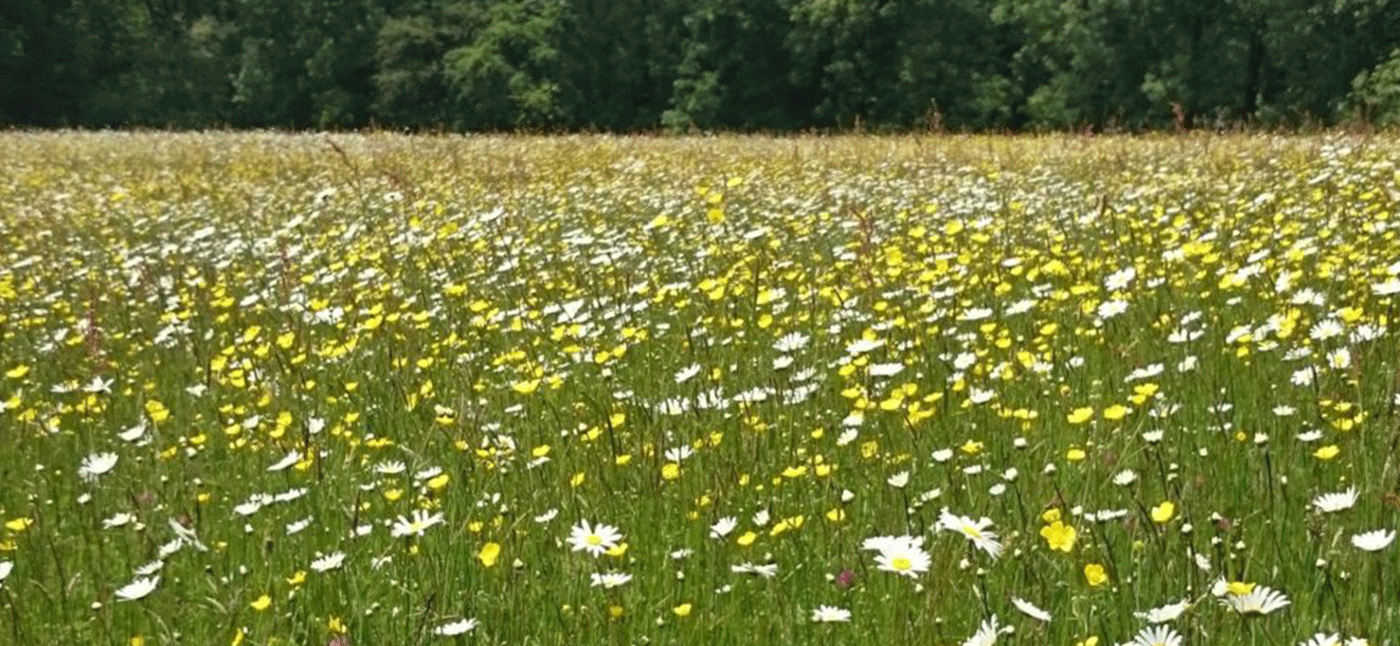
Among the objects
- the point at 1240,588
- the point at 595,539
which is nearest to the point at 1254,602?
the point at 1240,588

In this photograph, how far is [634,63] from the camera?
140 ft

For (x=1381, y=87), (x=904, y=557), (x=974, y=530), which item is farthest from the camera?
(x=1381, y=87)

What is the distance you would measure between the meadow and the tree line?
102ft

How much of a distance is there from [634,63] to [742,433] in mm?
40475

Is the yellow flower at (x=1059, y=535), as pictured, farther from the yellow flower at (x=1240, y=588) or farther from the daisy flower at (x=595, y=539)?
the daisy flower at (x=595, y=539)

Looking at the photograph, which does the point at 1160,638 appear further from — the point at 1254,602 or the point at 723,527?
the point at 723,527

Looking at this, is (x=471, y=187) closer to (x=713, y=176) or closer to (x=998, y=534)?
(x=713, y=176)

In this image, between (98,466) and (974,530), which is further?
(98,466)

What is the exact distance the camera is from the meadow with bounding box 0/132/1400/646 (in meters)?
2.26

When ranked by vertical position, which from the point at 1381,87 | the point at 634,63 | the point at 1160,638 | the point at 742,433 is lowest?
the point at 742,433

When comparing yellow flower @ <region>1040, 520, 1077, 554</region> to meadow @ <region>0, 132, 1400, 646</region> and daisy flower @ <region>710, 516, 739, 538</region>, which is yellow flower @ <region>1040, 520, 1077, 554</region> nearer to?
meadow @ <region>0, 132, 1400, 646</region>

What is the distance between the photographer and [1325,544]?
7.48 ft

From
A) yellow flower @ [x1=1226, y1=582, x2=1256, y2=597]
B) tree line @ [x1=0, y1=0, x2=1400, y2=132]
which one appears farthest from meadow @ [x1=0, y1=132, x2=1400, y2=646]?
tree line @ [x1=0, y1=0, x2=1400, y2=132]

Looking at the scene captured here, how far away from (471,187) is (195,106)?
38.3 metres
